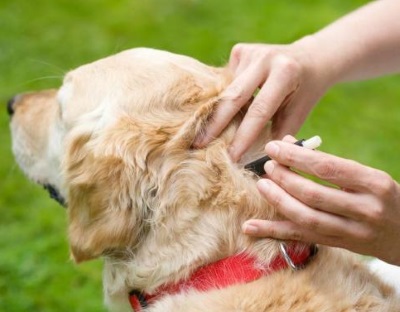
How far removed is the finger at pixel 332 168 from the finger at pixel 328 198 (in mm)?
29

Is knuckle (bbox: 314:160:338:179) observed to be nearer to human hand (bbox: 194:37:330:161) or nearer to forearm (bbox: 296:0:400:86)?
human hand (bbox: 194:37:330:161)

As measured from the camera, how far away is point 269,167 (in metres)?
2.24

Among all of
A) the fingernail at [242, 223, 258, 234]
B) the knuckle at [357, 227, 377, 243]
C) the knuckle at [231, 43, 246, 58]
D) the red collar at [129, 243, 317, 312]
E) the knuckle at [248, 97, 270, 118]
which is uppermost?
the knuckle at [231, 43, 246, 58]

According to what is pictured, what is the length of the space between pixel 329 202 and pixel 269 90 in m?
0.56

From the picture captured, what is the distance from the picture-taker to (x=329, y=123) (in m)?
5.59

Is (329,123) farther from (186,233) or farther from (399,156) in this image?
(186,233)

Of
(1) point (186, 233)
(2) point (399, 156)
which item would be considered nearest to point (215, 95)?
(1) point (186, 233)

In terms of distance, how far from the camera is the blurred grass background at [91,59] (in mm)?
4039

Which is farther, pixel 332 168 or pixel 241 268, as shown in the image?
pixel 241 268

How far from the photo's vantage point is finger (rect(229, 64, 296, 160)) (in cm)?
239

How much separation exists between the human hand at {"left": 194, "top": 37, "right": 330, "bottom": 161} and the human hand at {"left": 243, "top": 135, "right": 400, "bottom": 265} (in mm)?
231

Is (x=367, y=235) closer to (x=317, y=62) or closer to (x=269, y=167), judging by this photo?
(x=269, y=167)

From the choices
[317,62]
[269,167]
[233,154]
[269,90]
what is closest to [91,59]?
[317,62]

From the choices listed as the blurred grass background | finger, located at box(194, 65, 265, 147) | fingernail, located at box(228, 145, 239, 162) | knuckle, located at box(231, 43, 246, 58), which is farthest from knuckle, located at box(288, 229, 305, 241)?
the blurred grass background
